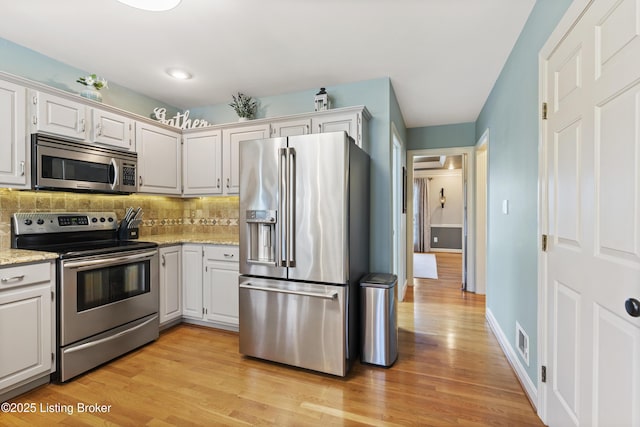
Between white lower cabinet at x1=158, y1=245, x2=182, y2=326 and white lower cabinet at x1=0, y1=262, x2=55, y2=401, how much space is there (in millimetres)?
934

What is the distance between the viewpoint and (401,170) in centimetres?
436

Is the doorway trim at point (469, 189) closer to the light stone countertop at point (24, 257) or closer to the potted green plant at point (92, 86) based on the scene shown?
the potted green plant at point (92, 86)

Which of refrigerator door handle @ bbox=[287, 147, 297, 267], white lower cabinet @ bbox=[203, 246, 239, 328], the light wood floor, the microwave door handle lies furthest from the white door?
the microwave door handle

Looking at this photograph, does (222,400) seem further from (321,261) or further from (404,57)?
(404,57)

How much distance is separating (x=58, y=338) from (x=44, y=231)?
3.09 ft

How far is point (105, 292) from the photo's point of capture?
7.97 ft

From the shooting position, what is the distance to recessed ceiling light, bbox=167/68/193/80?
286 cm

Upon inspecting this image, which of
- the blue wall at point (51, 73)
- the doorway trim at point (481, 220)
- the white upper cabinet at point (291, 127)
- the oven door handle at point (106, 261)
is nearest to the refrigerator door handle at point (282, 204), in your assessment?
the white upper cabinet at point (291, 127)

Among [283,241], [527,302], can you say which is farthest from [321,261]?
[527,302]

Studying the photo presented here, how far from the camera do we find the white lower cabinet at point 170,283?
2997mm

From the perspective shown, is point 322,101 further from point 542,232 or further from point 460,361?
point 460,361

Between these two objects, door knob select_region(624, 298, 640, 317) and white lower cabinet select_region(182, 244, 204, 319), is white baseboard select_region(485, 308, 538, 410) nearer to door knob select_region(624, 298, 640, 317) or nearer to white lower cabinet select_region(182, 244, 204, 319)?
door knob select_region(624, 298, 640, 317)

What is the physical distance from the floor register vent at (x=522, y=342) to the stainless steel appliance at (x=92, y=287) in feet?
10.1

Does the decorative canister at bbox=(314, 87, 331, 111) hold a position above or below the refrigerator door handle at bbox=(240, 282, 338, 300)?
above
